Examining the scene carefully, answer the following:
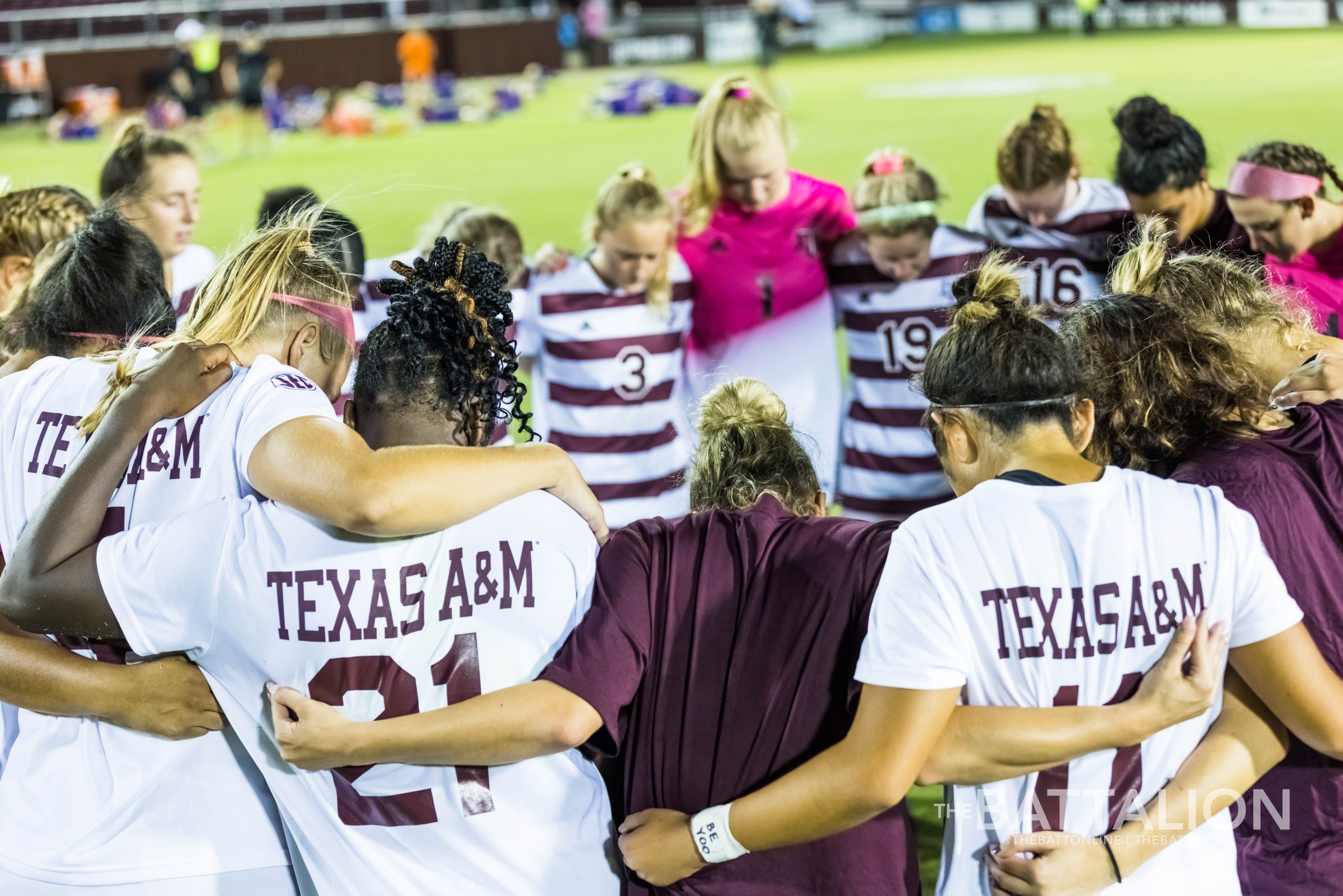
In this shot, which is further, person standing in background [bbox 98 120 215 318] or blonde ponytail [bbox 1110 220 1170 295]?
person standing in background [bbox 98 120 215 318]

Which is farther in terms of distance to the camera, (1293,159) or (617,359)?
(617,359)

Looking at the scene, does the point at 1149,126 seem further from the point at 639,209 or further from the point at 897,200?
the point at 639,209

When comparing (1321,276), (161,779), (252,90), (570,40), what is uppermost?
(570,40)

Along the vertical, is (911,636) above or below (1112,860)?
above

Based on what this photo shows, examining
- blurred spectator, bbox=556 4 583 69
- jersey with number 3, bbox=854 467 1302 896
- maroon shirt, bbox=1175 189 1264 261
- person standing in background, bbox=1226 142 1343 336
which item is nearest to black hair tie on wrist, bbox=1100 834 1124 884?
jersey with number 3, bbox=854 467 1302 896

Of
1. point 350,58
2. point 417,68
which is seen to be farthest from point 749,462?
point 350,58

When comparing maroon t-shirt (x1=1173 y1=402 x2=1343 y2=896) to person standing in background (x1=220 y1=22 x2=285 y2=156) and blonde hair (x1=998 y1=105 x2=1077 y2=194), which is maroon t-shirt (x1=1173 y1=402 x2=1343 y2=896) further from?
person standing in background (x1=220 y1=22 x2=285 y2=156)

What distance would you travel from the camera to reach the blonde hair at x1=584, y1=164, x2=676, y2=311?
4691 millimetres

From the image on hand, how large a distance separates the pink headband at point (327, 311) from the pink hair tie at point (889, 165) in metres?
2.67

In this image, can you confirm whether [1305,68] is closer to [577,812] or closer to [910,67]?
[910,67]

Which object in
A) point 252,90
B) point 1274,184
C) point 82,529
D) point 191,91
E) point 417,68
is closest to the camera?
point 82,529

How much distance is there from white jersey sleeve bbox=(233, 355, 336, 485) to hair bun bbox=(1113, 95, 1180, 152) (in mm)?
3372

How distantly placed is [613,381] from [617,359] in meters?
0.08

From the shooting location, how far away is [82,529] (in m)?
2.16
